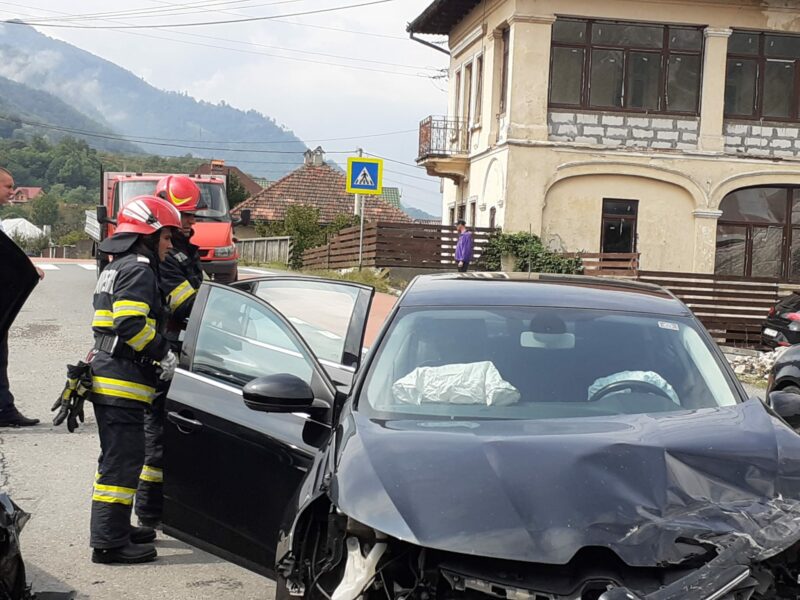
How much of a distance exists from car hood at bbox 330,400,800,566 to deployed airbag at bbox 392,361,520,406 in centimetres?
37

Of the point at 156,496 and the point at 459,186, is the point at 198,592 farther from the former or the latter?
the point at 459,186

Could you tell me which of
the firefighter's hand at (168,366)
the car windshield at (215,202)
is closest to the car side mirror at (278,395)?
the firefighter's hand at (168,366)

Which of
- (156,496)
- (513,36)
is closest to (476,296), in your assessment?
(156,496)

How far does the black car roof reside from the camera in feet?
15.5

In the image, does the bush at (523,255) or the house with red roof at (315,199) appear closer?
the bush at (523,255)

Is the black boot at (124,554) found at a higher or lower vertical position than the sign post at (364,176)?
lower

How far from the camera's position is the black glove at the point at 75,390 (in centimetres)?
546

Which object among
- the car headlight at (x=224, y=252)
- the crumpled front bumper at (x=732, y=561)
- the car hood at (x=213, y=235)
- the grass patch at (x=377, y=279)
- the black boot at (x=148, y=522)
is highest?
the car hood at (x=213, y=235)

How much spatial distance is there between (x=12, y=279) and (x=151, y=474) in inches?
79.4

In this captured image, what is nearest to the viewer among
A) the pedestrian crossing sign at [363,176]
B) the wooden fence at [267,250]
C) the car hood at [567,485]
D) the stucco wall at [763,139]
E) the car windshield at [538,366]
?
the car hood at [567,485]

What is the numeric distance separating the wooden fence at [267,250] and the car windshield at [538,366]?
113 ft

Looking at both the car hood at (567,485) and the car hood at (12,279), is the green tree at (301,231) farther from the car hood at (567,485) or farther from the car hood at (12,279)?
the car hood at (567,485)

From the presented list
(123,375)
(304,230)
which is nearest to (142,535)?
(123,375)

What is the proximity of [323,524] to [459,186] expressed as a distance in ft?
98.9
